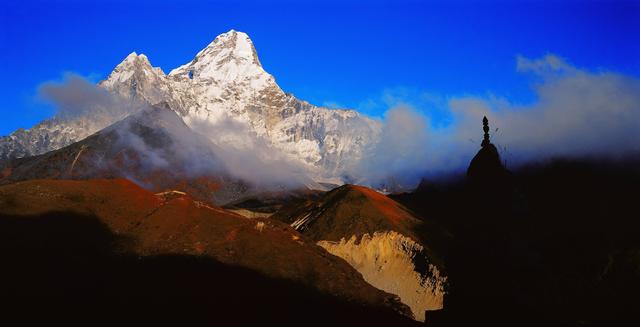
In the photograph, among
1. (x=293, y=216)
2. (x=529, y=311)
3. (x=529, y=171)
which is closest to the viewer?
(x=529, y=311)

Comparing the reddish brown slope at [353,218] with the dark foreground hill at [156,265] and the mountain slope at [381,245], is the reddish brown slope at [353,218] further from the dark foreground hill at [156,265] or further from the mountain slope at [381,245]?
the dark foreground hill at [156,265]

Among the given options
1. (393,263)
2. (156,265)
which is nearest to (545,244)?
(156,265)

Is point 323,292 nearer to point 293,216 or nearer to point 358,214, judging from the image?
point 358,214

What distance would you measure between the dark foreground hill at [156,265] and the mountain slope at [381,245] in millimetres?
12170

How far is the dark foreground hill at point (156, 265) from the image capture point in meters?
55.6

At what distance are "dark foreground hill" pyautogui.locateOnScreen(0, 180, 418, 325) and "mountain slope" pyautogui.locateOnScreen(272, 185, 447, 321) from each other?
1217cm

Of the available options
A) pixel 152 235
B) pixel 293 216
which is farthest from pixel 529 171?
pixel 152 235

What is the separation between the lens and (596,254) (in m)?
77.0

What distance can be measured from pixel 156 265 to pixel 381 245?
36.2 meters

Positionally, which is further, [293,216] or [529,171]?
[293,216]

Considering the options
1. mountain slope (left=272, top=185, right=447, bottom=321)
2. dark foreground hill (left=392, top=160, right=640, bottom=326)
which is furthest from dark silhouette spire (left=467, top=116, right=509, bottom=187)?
mountain slope (left=272, top=185, right=447, bottom=321)

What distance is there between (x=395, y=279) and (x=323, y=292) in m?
23.4

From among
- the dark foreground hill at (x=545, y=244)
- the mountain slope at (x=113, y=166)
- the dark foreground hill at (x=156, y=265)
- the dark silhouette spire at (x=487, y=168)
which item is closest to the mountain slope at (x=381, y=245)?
the dark foreground hill at (x=545, y=244)

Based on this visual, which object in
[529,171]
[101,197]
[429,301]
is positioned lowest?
[429,301]
